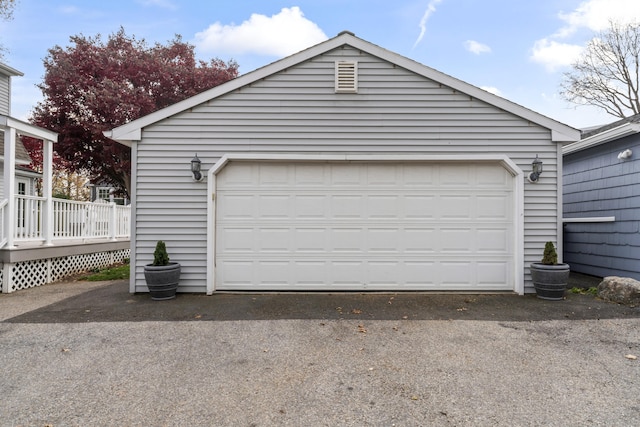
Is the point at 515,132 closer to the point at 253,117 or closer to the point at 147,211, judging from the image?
the point at 253,117

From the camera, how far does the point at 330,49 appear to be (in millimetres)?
5859

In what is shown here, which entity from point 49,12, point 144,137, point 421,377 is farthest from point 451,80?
point 49,12

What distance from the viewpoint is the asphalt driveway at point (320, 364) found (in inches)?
97.0

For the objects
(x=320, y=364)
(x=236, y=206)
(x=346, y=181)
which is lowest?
(x=320, y=364)

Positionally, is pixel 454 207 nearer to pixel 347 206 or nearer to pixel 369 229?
pixel 369 229

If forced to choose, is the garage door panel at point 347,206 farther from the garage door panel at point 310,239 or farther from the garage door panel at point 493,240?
the garage door panel at point 493,240

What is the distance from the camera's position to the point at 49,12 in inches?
452

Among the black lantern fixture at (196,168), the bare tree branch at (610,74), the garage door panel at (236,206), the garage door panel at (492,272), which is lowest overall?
the garage door panel at (492,272)

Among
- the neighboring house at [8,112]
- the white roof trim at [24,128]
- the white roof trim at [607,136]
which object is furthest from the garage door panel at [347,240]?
the neighboring house at [8,112]

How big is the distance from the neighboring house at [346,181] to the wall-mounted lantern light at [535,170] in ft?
0.38

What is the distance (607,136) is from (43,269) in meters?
11.2

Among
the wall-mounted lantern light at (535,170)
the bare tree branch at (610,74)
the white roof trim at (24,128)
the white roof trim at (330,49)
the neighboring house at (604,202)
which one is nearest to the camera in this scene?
the wall-mounted lantern light at (535,170)

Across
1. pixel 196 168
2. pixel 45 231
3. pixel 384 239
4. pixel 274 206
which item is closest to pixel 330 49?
pixel 274 206

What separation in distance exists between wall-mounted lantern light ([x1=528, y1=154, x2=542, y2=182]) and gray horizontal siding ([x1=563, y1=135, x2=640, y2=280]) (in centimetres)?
220
